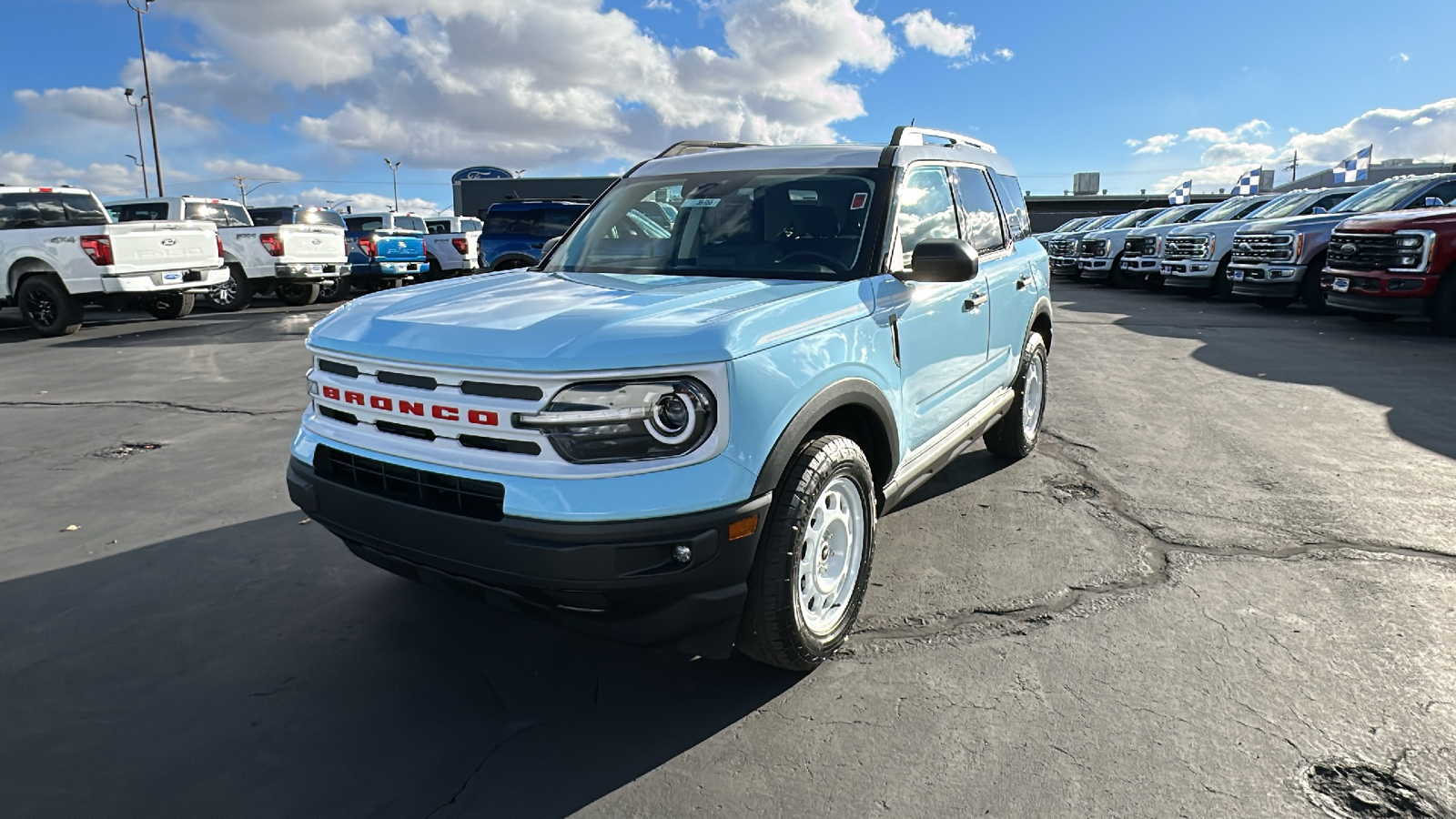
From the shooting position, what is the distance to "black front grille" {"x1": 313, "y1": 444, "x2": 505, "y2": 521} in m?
2.56

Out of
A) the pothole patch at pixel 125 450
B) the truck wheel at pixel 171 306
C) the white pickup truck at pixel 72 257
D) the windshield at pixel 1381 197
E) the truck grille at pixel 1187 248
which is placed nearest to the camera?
the pothole patch at pixel 125 450

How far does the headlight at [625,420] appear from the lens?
97.0 inches

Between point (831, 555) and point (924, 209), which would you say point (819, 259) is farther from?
point (831, 555)

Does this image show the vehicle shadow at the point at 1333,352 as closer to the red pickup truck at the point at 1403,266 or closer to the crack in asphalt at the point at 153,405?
the red pickup truck at the point at 1403,266

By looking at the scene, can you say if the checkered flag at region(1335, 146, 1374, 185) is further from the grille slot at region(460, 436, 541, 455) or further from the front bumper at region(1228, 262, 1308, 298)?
the grille slot at region(460, 436, 541, 455)

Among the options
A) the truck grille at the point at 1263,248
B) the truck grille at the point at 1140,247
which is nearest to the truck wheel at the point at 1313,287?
the truck grille at the point at 1263,248

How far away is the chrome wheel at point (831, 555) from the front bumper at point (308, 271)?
14885 millimetres

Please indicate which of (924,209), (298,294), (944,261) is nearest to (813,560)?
(944,261)

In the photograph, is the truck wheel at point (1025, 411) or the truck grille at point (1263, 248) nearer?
the truck wheel at point (1025, 411)

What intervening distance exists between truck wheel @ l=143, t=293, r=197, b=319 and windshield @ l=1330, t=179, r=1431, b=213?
1817 cm

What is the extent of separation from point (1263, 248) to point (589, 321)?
1446 cm

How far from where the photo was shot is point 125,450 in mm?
5945

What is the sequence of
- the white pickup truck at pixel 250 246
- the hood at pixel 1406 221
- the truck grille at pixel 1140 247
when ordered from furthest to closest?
the truck grille at pixel 1140 247 < the white pickup truck at pixel 250 246 < the hood at pixel 1406 221

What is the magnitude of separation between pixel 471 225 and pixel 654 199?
944 inches
